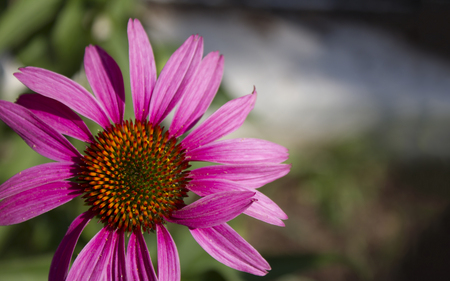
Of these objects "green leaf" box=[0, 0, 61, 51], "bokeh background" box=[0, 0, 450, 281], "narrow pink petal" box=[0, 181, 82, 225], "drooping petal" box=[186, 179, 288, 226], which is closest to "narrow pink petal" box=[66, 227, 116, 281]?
"narrow pink petal" box=[0, 181, 82, 225]

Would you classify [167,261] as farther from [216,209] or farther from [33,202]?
[33,202]

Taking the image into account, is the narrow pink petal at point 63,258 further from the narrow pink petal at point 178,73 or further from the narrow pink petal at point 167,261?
the narrow pink petal at point 178,73

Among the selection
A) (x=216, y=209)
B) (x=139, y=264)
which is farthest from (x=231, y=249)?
(x=139, y=264)

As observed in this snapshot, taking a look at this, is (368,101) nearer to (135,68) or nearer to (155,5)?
(155,5)

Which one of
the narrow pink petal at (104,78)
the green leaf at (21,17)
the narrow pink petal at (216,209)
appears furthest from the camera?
the green leaf at (21,17)

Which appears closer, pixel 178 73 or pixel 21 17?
pixel 178 73

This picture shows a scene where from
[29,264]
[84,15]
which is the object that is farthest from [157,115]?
[84,15]

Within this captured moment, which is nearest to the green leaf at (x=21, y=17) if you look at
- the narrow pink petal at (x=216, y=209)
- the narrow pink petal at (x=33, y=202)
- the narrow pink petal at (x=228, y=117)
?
the narrow pink petal at (x=33, y=202)

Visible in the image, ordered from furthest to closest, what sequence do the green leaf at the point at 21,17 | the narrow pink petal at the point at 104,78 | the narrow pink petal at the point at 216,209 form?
the green leaf at the point at 21,17, the narrow pink petal at the point at 104,78, the narrow pink petal at the point at 216,209
